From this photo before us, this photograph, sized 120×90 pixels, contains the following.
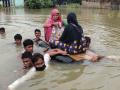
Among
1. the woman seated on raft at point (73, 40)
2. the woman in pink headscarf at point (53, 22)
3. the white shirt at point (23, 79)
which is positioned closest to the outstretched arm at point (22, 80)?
the white shirt at point (23, 79)

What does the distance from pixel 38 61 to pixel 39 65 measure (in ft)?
0.83

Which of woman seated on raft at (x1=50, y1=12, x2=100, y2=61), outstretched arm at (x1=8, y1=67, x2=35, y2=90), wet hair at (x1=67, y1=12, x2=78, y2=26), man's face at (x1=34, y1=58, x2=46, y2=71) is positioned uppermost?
wet hair at (x1=67, y1=12, x2=78, y2=26)

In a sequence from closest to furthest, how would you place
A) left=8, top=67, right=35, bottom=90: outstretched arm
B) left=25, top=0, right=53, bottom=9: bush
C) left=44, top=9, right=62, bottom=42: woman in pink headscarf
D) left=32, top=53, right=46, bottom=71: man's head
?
1. left=8, top=67, right=35, bottom=90: outstretched arm
2. left=32, top=53, right=46, bottom=71: man's head
3. left=44, top=9, right=62, bottom=42: woman in pink headscarf
4. left=25, top=0, right=53, bottom=9: bush

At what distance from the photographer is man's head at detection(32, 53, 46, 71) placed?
7.67 m

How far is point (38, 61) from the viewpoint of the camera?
771cm

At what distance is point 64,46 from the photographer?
31.1 ft

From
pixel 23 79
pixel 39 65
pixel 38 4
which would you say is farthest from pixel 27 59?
pixel 38 4

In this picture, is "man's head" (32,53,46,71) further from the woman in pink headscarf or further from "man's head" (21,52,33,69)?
the woman in pink headscarf

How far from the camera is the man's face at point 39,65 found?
7.72 m

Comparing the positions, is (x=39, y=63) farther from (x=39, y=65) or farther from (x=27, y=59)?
(x=27, y=59)

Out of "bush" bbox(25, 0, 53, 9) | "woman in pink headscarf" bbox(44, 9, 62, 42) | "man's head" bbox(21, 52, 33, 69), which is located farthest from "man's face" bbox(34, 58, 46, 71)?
"bush" bbox(25, 0, 53, 9)

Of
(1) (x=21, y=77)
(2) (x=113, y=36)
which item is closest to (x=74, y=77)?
(1) (x=21, y=77)

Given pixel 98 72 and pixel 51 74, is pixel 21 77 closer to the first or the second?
pixel 51 74

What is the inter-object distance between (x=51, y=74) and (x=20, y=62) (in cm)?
146
